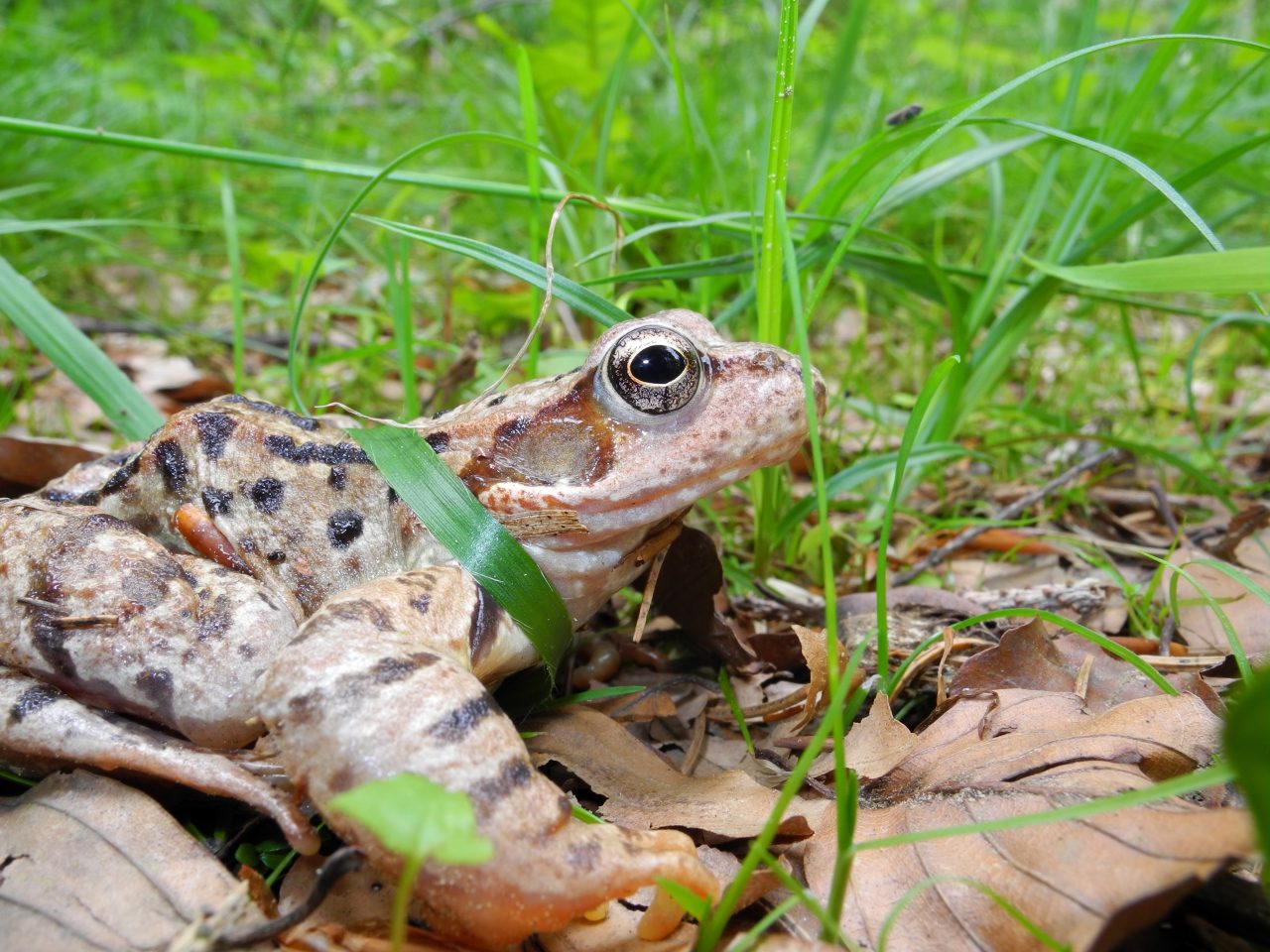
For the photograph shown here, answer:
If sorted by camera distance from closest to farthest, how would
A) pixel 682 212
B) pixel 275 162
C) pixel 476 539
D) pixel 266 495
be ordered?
1. pixel 476 539
2. pixel 266 495
3. pixel 275 162
4. pixel 682 212

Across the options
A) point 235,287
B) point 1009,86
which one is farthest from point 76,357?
point 1009,86

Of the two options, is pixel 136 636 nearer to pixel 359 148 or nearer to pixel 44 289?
pixel 44 289

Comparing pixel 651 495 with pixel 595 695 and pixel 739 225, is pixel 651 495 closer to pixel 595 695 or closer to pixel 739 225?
pixel 595 695

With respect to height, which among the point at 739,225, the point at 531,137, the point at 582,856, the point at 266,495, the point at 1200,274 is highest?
the point at 531,137

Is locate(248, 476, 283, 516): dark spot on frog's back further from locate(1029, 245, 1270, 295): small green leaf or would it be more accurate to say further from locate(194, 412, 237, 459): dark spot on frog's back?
locate(1029, 245, 1270, 295): small green leaf

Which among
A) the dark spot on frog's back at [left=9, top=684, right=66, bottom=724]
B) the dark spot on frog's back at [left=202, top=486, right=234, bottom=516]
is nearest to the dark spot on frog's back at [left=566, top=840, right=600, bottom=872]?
the dark spot on frog's back at [left=9, top=684, right=66, bottom=724]

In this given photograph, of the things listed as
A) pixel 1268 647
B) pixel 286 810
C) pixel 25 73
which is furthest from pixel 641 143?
pixel 286 810

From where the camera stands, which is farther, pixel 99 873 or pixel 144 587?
pixel 144 587
